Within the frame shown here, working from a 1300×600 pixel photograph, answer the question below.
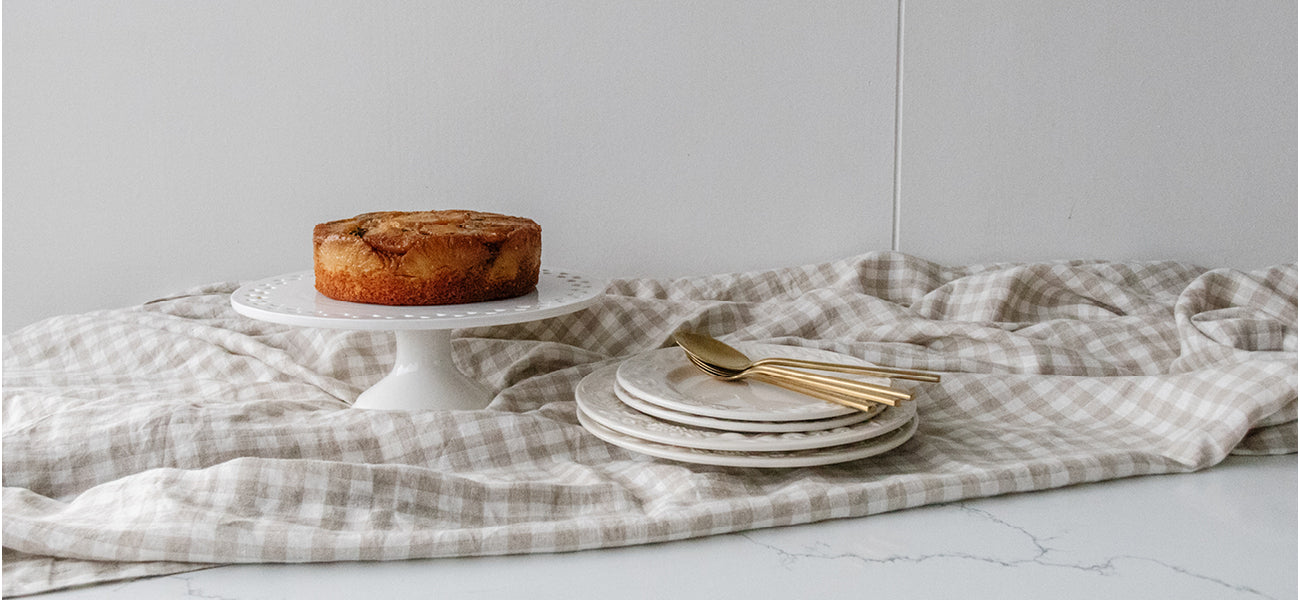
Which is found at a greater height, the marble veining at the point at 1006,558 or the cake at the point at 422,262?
the cake at the point at 422,262

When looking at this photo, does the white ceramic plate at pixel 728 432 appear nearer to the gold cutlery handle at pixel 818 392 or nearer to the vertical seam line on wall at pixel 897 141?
the gold cutlery handle at pixel 818 392

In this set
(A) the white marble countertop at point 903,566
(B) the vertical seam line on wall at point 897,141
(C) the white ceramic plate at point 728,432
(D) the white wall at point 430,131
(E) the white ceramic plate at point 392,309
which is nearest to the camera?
(A) the white marble countertop at point 903,566

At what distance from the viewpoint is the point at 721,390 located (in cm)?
94

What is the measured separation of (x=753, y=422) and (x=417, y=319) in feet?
1.04

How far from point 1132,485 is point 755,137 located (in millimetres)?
770

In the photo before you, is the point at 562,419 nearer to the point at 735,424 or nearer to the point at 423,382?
the point at 423,382

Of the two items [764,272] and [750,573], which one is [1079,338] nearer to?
[764,272]

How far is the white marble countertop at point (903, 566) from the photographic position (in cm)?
66

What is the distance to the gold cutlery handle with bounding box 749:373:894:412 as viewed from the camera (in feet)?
2.69

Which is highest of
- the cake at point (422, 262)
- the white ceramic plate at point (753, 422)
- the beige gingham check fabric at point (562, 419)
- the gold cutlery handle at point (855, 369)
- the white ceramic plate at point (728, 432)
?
the cake at point (422, 262)

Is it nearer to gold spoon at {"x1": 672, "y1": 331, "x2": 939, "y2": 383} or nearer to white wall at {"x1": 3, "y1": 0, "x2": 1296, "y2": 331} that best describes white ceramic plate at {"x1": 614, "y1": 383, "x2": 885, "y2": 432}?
gold spoon at {"x1": 672, "y1": 331, "x2": 939, "y2": 383}

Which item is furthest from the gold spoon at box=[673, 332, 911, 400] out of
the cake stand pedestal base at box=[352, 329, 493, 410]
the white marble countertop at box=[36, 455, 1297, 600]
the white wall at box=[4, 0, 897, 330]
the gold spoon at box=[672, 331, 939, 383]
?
the white wall at box=[4, 0, 897, 330]

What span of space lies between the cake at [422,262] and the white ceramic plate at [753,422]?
23 cm

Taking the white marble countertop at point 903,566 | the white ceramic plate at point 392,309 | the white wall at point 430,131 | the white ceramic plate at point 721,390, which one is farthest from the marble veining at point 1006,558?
the white wall at point 430,131
